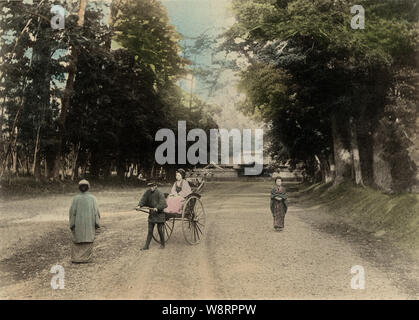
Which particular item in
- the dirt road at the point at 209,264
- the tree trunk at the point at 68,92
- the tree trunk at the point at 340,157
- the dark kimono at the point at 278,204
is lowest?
the dirt road at the point at 209,264

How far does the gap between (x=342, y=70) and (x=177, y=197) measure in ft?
38.3

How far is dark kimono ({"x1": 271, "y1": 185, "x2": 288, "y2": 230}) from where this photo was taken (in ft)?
39.9

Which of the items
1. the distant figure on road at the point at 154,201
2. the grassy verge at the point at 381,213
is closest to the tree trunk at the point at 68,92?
the distant figure on road at the point at 154,201

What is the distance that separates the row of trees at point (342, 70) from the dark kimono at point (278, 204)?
20.0ft

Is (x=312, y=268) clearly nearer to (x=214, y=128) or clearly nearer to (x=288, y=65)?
(x=288, y=65)

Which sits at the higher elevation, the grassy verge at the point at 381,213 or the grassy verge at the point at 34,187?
the grassy verge at the point at 34,187

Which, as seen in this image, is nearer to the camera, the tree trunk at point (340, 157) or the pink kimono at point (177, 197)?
the pink kimono at point (177, 197)

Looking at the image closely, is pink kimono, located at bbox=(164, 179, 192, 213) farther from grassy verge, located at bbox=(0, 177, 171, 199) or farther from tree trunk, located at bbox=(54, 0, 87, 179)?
tree trunk, located at bbox=(54, 0, 87, 179)

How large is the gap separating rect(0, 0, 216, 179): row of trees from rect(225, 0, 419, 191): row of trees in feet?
11.2

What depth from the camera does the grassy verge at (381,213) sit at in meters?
10.8

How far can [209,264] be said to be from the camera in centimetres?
795

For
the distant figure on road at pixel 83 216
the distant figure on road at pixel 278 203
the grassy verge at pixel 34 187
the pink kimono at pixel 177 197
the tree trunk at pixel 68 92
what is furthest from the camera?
the grassy verge at pixel 34 187

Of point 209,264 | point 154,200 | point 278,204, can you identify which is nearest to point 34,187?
point 278,204

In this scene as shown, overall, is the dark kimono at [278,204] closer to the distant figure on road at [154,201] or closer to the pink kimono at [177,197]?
the pink kimono at [177,197]
